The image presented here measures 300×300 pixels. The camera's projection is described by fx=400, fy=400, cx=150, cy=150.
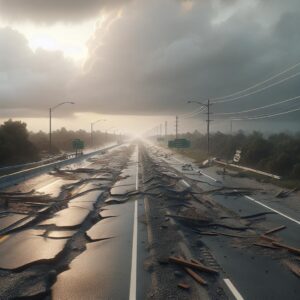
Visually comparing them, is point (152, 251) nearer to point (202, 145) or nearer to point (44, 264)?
point (44, 264)

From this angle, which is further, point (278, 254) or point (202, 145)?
point (202, 145)

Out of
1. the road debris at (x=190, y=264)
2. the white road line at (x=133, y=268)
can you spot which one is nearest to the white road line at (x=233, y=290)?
the road debris at (x=190, y=264)

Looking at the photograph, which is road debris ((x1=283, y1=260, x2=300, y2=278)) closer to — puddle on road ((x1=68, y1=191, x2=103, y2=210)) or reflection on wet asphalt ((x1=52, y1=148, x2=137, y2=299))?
reflection on wet asphalt ((x1=52, y1=148, x2=137, y2=299))

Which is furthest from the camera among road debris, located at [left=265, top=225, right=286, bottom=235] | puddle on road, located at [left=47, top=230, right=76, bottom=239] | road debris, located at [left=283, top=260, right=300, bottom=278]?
road debris, located at [left=265, top=225, right=286, bottom=235]

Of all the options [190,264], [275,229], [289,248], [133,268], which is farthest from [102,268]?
[275,229]

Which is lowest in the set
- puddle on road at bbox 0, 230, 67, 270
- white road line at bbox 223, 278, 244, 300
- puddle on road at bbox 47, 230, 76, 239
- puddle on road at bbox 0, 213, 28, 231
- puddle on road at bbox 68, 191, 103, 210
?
puddle on road at bbox 68, 191, 103, 210

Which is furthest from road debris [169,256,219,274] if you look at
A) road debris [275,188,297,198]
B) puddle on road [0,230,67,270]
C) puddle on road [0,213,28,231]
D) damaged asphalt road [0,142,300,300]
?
road debris [275,188,297,198]

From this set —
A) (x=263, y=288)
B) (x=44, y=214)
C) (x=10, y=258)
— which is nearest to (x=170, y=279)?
(x=263, y=288)
